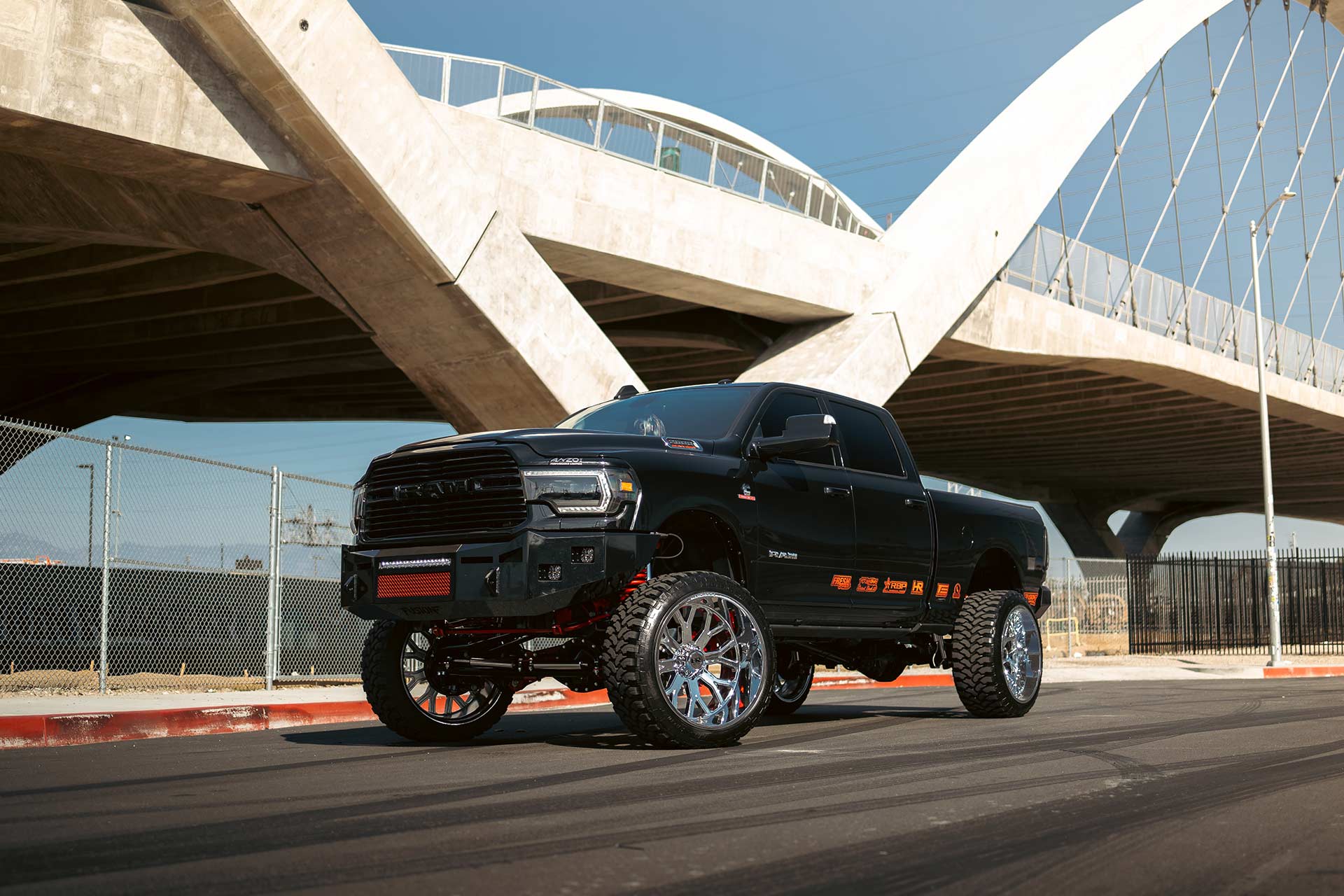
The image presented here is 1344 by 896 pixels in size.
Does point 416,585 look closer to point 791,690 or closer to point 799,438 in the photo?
point 799,438

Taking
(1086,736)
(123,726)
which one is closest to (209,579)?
(123,726)

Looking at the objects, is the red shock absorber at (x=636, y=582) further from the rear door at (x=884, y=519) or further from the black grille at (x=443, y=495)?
the rear door at (x=884, y=519)

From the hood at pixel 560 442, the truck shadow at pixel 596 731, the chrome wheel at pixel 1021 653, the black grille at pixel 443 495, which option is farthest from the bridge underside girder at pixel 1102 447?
the black grille at pixel 443 495

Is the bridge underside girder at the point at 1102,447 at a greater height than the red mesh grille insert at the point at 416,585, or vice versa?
the bridge underside girder at the point at 1102,447

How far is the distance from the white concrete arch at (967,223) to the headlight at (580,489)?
16325 mm

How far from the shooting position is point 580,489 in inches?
277

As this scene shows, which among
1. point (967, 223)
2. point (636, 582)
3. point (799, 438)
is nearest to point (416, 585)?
point (636, 582)

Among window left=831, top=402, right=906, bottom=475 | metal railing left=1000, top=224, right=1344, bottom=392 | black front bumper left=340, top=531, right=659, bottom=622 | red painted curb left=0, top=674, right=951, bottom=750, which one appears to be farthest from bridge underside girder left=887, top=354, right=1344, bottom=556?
black front bumper left=340, top=531, right=659, bottom=622

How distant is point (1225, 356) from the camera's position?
39.6 m

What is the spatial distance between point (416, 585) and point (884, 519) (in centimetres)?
339

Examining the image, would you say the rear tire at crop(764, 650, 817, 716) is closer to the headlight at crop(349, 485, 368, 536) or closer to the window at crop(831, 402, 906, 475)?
the window at crop(831, 402, 906, 475)

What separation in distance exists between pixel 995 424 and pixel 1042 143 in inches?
927

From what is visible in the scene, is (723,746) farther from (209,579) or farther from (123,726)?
(209,579)

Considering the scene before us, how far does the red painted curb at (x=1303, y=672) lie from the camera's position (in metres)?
22.7
